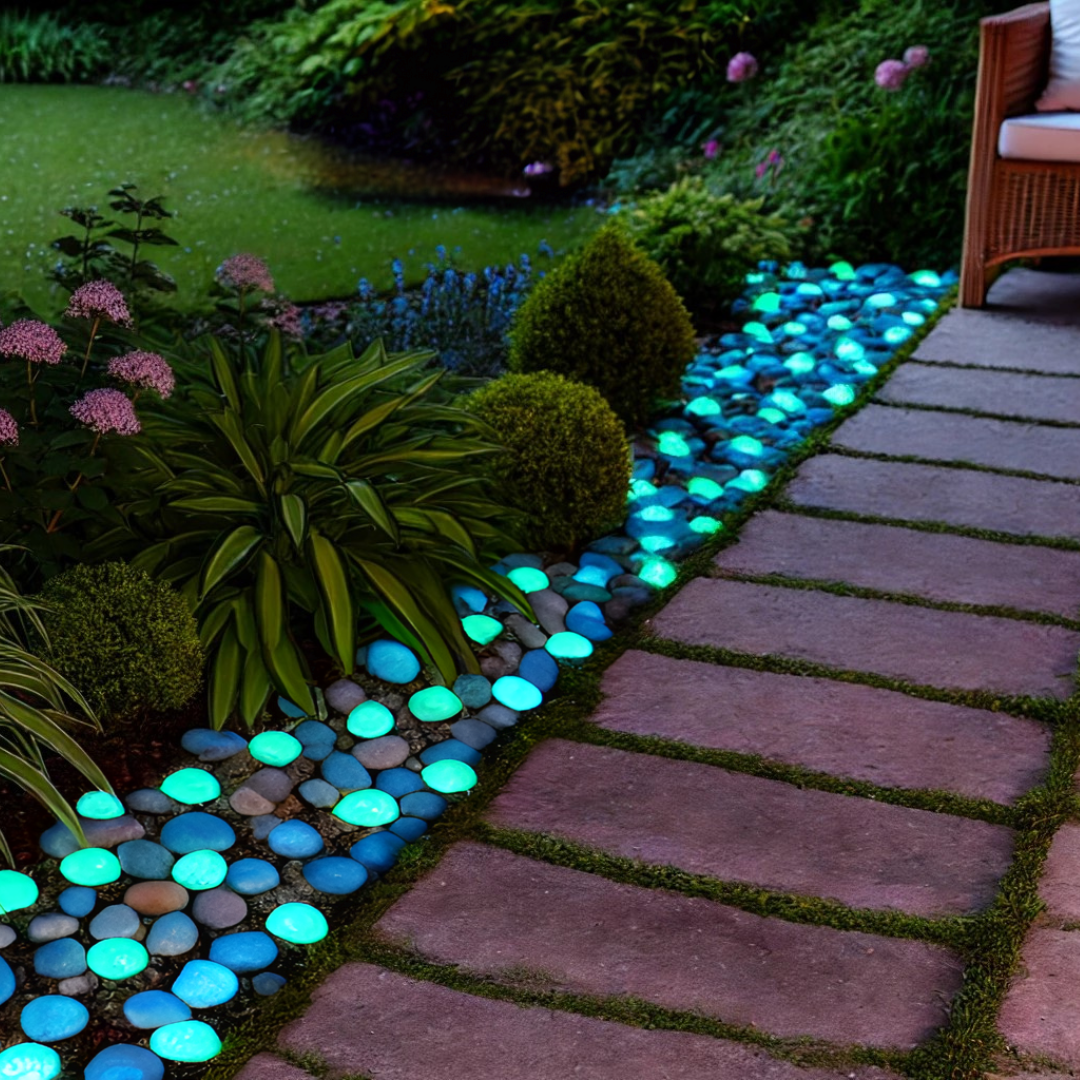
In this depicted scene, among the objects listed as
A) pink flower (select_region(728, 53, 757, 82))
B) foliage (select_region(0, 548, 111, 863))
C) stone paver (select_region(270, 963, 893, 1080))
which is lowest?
stone paver (select_region(270, 963, 893, 1080))

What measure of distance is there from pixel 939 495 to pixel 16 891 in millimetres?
2073

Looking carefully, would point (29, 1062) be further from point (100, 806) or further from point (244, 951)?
A: point (100, 806)

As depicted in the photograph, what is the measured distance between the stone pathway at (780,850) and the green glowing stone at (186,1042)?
0.25 ft

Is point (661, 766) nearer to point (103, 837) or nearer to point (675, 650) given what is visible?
point (675, 650)

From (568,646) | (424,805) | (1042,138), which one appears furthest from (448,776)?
(1042,138)

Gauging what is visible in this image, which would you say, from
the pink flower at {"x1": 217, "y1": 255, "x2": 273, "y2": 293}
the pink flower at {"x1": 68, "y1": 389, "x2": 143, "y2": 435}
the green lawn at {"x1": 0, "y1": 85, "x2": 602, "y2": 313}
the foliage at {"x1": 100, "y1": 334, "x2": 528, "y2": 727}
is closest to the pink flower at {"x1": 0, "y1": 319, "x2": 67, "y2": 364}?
the pink flower at {"x1": 68, "y1": 389, "x2": 143, "y2": 435}

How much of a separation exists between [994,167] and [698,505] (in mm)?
1786

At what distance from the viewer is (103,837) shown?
2062mm

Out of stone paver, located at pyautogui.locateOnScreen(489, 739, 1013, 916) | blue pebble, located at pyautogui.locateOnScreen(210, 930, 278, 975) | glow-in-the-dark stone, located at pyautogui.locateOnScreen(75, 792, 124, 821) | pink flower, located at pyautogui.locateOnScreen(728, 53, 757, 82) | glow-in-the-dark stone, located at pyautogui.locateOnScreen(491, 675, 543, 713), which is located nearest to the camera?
blue pebble, located at pyautogui.locateOnScreen(210, 930, 278, 975)

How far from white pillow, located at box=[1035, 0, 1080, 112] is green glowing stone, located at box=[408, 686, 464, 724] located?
2956mm

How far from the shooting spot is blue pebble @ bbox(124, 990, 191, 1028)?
1762 millimetres

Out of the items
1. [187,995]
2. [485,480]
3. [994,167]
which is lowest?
[187,995]

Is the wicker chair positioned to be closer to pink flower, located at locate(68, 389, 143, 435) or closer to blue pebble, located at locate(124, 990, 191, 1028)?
pink flower, located at locate(68, 389, 143, 435)

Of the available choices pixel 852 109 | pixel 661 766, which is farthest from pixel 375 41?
pixel 661 766
